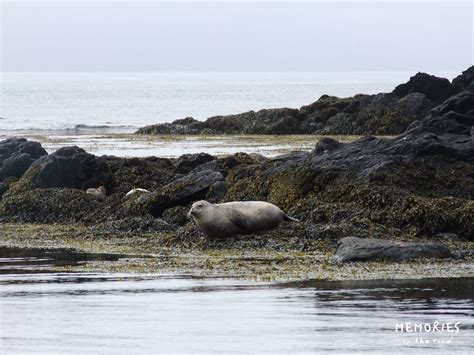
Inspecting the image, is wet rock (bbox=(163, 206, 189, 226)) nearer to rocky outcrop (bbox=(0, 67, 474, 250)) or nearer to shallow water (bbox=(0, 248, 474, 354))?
rocky outcrop (bbox=(0, 67, 474, 250))

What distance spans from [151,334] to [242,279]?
3071 mm

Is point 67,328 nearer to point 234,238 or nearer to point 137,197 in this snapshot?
point 234,238

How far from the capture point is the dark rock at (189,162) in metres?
20.2

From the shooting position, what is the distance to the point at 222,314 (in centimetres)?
887

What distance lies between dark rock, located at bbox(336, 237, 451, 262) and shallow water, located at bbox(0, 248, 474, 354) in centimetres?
138

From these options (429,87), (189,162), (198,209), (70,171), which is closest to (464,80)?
(429,87)

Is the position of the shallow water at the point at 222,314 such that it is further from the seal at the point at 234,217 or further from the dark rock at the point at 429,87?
the dark rock at the point at 429,87

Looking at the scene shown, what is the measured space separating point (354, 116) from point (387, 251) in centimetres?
2663

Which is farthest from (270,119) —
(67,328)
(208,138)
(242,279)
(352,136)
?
(67,328)

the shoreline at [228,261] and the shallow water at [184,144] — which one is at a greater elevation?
the shoreline at [228,261]

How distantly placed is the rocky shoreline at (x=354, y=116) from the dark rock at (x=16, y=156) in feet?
53.1

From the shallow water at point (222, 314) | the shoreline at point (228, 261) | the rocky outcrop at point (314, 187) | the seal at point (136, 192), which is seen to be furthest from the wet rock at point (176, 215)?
the shallow water at point (222, 314)

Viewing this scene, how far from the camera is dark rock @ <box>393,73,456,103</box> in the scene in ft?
125

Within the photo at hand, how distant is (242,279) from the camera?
1103cm
